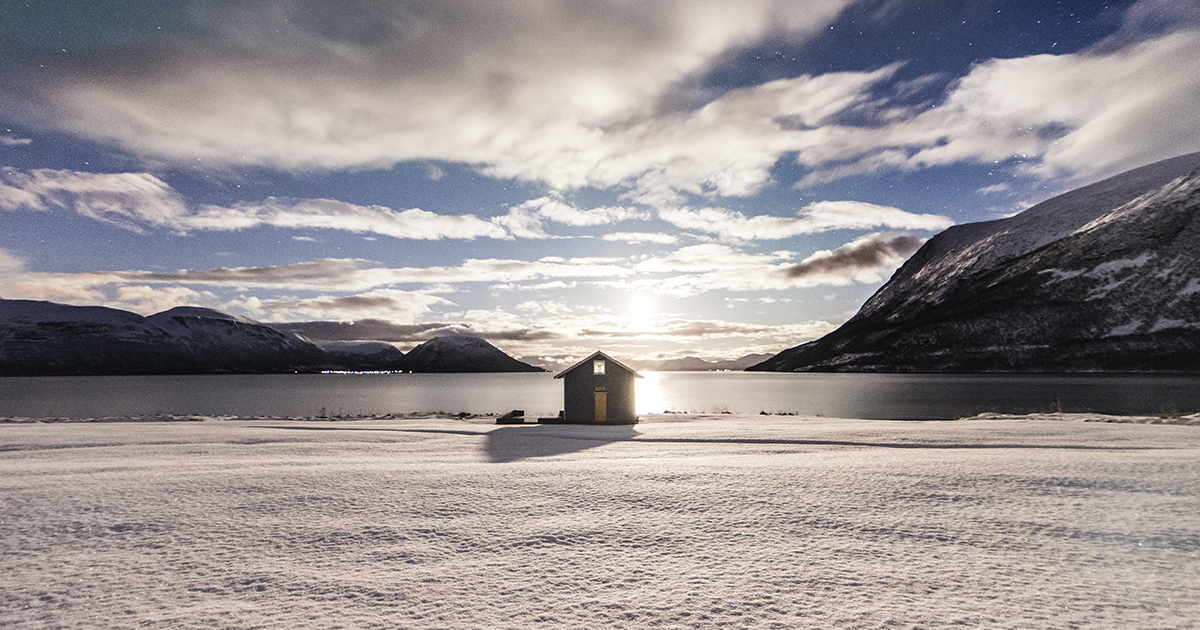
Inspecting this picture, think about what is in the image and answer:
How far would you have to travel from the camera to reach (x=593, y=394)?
3569 centimetres

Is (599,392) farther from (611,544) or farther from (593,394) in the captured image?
(611,544)

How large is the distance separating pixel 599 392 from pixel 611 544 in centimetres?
2865

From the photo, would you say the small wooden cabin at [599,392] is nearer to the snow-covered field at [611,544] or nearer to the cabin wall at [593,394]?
the cabin wall at [593,394]

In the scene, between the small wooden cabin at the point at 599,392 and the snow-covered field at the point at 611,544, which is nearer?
the snow-covered field at the point at 611,544

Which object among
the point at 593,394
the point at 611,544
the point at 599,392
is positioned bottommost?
the point at 611,544

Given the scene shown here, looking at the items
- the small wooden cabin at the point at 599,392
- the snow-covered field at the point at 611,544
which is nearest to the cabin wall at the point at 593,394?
the small wooden cabin at the point at 599,392

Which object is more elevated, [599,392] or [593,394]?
[599,392]

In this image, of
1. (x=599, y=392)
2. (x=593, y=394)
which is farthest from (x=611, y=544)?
(x=593, y=394)

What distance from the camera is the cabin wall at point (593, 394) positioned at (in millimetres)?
35356

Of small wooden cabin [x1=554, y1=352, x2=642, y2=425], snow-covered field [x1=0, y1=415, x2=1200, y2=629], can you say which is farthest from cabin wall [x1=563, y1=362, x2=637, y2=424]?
snow-covered field [x1=0, y1=415, x2=1200, y2=629]

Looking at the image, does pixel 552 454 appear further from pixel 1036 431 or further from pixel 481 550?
pixel 1036 431

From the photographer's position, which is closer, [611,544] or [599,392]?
[611,544]

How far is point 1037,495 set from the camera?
9.31 metres

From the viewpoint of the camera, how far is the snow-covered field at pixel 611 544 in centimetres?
511
